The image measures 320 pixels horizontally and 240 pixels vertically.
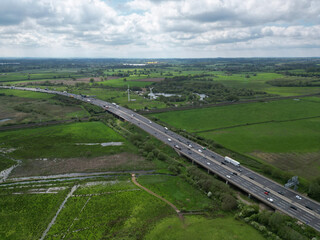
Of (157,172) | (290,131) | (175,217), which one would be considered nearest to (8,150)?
(157,172)

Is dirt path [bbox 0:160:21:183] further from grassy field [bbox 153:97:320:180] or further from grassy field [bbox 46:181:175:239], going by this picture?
grassy field [bbox 153:97:320:180]

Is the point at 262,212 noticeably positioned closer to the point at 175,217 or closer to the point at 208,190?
the point at 208,190

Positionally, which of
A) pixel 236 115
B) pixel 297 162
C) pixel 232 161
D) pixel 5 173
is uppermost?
pixel 236 115

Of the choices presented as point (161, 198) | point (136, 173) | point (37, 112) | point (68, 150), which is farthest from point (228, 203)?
point (37, 112)

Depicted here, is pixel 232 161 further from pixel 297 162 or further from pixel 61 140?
pixel 61 140

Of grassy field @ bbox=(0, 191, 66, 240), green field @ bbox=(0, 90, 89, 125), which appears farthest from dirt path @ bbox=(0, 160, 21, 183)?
green field @ bbox=(0, 90, 89, 125)

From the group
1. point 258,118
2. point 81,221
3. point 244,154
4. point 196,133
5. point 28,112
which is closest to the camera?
point 81,221

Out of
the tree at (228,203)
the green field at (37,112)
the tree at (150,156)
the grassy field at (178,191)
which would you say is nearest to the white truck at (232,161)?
the tree at (228,203)

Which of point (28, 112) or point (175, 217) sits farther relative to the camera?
point (28, 112)
